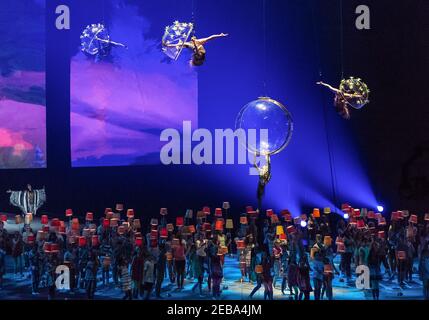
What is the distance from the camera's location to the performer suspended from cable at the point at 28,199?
11.9m

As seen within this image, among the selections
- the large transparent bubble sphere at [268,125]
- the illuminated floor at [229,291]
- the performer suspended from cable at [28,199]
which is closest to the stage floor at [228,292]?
the illuminated floor at [229,291]

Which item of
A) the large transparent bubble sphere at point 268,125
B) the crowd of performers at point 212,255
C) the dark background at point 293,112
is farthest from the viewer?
the dark background at point 293,112

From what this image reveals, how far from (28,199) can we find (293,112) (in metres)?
4.56

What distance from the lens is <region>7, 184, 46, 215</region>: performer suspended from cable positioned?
11.9 m

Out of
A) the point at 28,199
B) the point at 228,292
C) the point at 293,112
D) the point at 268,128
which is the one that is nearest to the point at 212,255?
the point at 228,292

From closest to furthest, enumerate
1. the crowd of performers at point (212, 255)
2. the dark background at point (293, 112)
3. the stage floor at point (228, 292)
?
1. the crowd of performers at point (212, 255)
2. the stage floor at point (228, 292)
3. the dark background at point (293, 112)

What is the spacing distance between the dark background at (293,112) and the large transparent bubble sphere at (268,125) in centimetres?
275

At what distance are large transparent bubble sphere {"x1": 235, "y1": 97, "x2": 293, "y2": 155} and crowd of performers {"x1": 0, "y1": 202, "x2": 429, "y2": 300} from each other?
1335mm

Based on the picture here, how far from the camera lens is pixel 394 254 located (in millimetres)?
10336

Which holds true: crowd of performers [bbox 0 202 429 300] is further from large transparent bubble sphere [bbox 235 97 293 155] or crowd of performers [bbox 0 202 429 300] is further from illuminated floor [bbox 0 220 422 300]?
large transparent bubble sphere [bbox 235 97 293 155]

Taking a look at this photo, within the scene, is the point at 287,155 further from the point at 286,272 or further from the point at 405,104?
the point at 286,272

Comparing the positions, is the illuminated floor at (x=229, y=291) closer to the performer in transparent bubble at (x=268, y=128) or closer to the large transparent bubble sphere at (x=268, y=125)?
the performer in transparent bubble at (x=268, y=128)

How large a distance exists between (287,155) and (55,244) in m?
4.22
